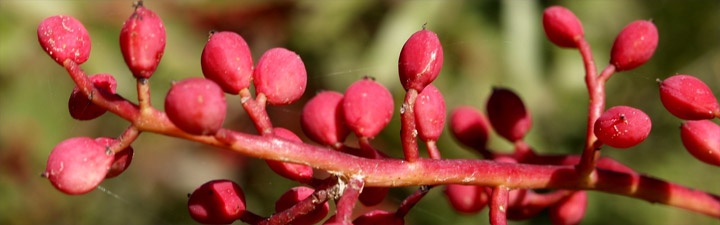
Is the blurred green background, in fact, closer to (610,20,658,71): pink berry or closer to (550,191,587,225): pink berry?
(550,191,587,225): pink berry

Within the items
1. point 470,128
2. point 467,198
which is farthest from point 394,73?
point 467,198

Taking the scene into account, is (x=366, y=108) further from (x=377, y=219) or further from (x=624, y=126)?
(x=624, y=126)

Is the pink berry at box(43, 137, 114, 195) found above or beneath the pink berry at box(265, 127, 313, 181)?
above

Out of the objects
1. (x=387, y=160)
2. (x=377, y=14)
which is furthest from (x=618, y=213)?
(x=387, y=160)

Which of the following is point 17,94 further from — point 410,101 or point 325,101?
point 410,101

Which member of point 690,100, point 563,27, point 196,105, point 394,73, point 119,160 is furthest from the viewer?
point 394,73

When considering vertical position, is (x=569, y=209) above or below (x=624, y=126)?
below

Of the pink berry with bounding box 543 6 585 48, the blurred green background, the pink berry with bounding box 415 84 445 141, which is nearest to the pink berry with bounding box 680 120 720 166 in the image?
the pink berry with bounding box 543 6 585 48
